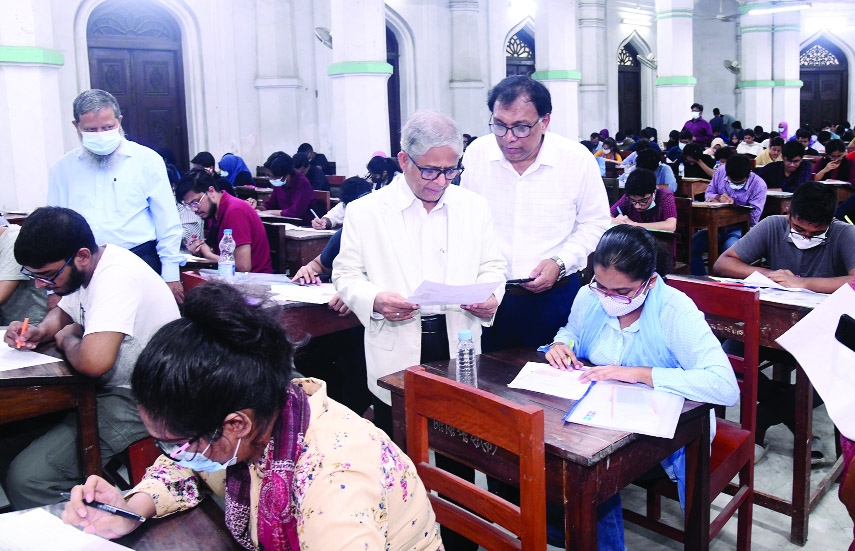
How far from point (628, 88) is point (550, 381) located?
56.6 ft

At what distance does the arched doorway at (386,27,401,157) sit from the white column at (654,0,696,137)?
4894 mm

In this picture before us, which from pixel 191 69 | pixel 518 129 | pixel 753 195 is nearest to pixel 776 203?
pixel 753 195

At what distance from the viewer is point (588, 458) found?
6.06 ft

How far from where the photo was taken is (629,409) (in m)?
2.15

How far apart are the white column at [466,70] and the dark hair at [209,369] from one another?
1238cm

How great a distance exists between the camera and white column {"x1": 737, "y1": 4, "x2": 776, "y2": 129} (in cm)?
1703

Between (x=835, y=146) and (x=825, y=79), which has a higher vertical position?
(x=825, y=79)

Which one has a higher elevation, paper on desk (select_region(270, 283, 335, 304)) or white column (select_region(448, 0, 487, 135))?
white column (select_region(448, 0, 487, 135))

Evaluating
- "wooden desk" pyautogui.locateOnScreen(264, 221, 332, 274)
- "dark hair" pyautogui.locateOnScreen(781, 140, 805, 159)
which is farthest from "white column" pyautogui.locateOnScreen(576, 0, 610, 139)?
"wooden desk" pyautogui.locateOnScreen(264, 221, 332, 274)

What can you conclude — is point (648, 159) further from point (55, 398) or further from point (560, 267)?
point (55, 398)

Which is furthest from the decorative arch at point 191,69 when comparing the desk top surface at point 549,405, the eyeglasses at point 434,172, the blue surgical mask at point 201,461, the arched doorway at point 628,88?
the arched doorway at point 628,88

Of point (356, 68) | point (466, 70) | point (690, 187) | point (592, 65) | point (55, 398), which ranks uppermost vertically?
point (592, 65)

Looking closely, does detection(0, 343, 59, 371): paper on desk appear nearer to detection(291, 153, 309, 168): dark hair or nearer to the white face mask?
the white face mask

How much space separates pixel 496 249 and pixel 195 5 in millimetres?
8944
